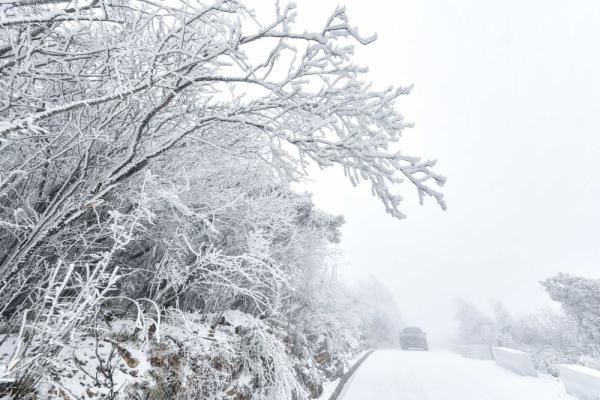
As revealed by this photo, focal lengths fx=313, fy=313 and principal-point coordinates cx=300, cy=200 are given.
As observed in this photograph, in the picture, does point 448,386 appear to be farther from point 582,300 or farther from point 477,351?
point 582,300

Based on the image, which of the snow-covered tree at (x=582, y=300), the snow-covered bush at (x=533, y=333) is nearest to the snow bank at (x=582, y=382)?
the snow-covered bush at (x=533, y=333)

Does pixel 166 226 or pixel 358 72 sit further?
pixel 166 226

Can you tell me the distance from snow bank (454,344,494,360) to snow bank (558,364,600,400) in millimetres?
10870

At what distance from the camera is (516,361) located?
9969 mm

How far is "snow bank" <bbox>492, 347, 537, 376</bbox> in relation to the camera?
30.5 ft

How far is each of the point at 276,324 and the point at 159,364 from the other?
3860 mm

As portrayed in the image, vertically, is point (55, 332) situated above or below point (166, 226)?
below

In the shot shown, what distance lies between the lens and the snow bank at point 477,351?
16453 millimetres

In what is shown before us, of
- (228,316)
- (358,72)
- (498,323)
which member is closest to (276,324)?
(228,316)

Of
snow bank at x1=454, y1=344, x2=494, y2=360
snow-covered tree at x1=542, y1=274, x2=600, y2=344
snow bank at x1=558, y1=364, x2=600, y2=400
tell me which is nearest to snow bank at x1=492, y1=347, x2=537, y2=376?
snow bank at x1=558, y1=364, x2=600, y2=400

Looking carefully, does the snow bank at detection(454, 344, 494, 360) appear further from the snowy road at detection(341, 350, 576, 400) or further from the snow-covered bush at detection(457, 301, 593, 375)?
the snowy road at detection(341, 350, 576, 400)

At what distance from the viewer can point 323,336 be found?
9062 mm

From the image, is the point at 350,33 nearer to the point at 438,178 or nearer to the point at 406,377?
the point at 438,178

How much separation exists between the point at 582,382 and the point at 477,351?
1339 centimetres
